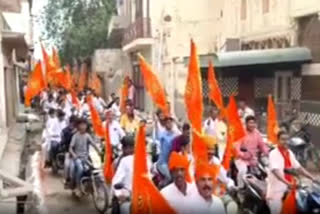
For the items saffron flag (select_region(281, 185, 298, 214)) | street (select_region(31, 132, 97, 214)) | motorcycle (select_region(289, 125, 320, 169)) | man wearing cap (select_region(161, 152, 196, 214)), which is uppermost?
man wearing cap (select_region(161, 152, 196, 214))

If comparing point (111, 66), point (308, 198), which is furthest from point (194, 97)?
point (111, 66)

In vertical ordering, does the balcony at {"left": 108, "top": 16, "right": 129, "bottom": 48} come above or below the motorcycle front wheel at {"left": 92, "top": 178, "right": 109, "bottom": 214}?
above

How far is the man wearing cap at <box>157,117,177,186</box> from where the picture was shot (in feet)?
30.2

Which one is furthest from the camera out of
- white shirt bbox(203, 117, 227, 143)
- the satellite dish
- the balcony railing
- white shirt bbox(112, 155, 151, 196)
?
the balcony railing

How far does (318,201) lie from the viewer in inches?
268

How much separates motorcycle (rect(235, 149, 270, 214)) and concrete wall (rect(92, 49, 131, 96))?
30.6 metres

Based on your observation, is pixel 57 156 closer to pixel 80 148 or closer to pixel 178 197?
pixel 80 148

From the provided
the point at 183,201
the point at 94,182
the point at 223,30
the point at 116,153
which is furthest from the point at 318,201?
the point at 223,30

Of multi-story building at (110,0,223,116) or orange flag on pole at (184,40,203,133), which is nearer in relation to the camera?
orange flag on pole at (184,40,203,133)

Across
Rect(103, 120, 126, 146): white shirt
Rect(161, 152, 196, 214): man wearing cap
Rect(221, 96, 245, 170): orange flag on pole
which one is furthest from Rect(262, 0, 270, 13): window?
Rect(161, 152, 196, 214): man wearing cap

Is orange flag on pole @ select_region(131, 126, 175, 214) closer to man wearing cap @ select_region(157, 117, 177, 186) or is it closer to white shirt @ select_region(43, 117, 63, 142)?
man wearing cap @ select_region(157, 117, 177, 186)

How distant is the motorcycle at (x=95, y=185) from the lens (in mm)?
9711

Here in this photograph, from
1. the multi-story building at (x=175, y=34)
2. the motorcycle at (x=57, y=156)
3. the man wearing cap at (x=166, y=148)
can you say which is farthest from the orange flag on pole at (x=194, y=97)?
the multi-story building at (x=175, y=34)

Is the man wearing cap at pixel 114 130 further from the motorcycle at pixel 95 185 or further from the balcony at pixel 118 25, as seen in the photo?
the balcony at pixel 118 25
